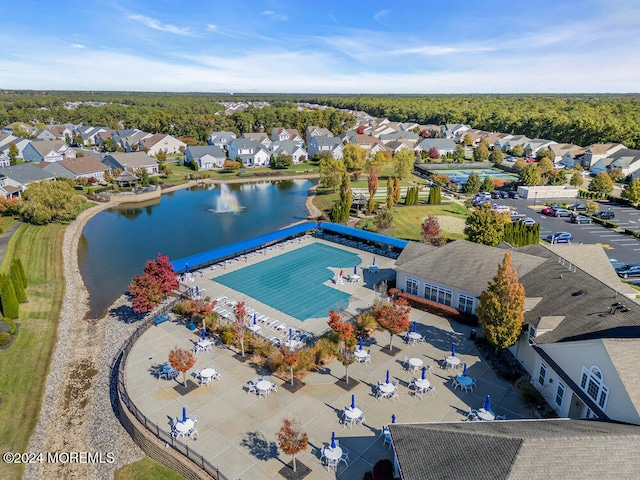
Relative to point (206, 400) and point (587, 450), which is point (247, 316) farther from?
point (587, 450)

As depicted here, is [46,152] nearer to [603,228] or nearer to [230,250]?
[230,250]

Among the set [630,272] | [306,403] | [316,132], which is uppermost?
[316,132]

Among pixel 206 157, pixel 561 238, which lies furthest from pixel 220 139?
pixel 561 238

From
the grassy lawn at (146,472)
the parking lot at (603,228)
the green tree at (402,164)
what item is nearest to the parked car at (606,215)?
the parking lot at (603,228)

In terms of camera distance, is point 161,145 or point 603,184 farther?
point 161,145

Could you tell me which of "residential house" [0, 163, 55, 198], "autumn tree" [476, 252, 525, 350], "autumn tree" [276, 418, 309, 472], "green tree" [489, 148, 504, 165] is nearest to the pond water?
"residential house" [0, 163, 55, 198]

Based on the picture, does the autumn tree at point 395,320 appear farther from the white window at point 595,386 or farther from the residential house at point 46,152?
the residential house at point 46,152

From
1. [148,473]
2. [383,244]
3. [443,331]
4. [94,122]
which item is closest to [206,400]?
Result: [148,473]
